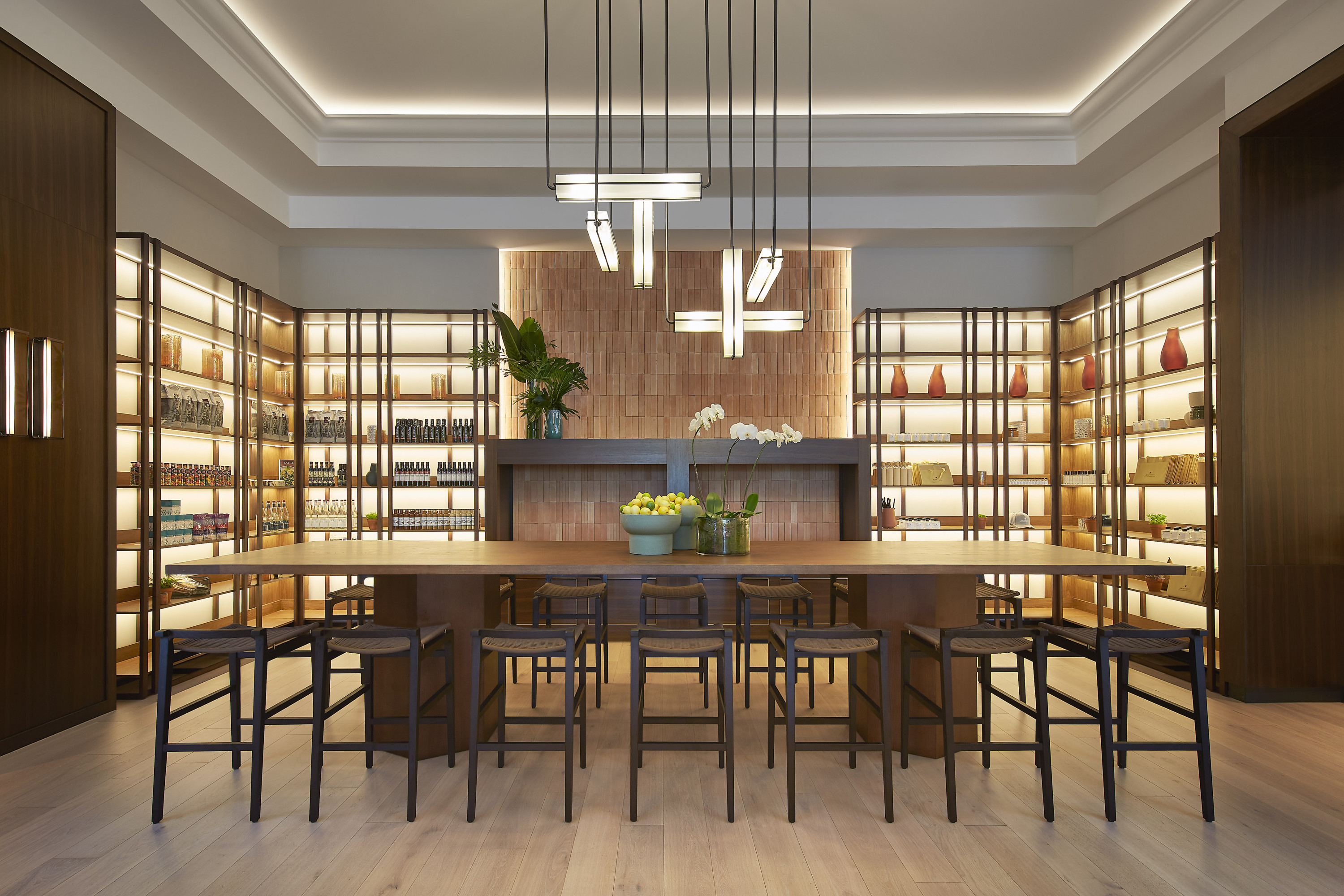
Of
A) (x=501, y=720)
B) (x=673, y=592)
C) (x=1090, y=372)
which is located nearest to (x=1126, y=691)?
(x=673, y=592)

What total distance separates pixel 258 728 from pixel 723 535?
1960 mm

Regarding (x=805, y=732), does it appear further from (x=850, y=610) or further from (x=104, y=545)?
(x=104, y=545)

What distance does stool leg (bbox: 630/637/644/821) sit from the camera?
107 inches

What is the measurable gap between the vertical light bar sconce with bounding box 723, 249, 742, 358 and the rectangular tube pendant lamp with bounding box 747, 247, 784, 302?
0.06 m

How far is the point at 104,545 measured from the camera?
3.97m

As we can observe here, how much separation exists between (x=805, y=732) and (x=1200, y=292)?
3.83 metres

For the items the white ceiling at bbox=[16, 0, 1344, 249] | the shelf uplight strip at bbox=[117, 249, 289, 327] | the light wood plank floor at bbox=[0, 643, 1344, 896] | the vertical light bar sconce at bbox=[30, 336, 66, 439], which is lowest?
the light wood plank floor at bbox=[0, 643, 1344, 896]

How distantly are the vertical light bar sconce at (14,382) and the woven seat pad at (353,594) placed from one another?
1.58m

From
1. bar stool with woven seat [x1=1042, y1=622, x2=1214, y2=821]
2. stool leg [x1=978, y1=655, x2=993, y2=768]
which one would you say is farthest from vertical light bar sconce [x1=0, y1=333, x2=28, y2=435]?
bar stool with woven seat [x1=1042, y1=622, x2=1214, y2=821]

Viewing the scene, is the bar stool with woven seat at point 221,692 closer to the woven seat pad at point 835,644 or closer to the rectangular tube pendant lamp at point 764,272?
the woven seat pad at point 835,644

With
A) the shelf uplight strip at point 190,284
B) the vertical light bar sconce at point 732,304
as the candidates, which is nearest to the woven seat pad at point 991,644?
the vertical light bar sconce at point 732,304

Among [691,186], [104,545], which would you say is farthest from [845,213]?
[104,545]

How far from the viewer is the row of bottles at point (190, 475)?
438cm

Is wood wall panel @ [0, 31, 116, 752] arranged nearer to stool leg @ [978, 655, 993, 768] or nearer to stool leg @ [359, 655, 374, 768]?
stool leg @ [359, 655, 374, 768]
